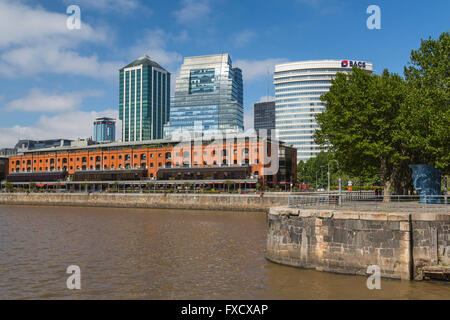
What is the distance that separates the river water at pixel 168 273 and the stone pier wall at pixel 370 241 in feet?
2.64

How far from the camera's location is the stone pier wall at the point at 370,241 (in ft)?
69.1

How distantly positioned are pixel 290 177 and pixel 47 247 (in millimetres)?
89934

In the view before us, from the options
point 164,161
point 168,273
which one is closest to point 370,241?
point 168,273

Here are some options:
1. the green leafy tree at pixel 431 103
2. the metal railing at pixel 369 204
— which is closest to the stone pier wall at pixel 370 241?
the metal railing at pixel 369 204

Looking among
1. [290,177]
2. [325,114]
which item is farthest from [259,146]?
[325,114]

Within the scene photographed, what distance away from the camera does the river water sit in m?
19.7

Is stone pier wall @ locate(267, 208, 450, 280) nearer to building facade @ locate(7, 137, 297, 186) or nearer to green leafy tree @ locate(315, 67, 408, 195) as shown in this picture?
green leafy tree @ locate(315, 67, 408, 195)

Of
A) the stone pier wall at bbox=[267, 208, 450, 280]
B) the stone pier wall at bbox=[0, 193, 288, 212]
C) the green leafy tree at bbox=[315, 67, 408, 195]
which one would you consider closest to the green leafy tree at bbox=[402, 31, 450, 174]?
the green leafy tree at bbox=[315, 67, 408, 195]

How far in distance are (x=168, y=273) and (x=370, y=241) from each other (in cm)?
1222

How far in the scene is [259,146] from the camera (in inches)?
4035

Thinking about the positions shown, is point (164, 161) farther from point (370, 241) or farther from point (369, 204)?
point (370, 241)

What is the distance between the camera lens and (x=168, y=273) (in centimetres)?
2383

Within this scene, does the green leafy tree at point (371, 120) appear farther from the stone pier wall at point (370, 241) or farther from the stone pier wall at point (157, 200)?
the stone pier wall at point (157, 200)

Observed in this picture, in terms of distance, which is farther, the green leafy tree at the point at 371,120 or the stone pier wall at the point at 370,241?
the green leafy tree at the point at 371,120
